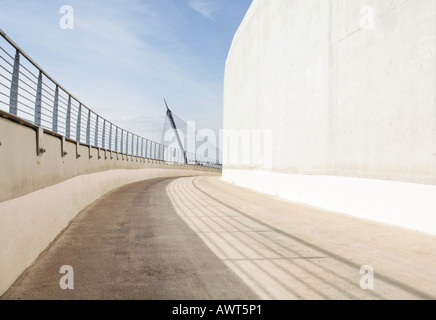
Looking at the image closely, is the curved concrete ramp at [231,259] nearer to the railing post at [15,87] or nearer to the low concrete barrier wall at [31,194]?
the low concrete barrier wall at [31,194]

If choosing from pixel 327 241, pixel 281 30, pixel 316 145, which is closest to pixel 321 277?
pixel 327 241

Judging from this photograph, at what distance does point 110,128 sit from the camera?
2002 cm

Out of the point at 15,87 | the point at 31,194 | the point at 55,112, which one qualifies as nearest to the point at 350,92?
the point at 55,112

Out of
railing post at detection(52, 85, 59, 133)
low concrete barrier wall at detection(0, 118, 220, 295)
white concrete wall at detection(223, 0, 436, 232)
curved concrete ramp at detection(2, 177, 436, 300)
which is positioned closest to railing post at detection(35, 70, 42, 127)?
low concrete barrier wall at detection(0, 118, 220, 295)

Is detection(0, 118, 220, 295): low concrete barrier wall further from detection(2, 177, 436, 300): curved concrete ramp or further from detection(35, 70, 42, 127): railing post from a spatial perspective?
detection(35, 70, 42, 127): railing post

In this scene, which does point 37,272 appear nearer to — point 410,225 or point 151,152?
point 410,225

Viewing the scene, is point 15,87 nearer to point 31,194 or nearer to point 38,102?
point 38,102

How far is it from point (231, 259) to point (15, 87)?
15.3 feet

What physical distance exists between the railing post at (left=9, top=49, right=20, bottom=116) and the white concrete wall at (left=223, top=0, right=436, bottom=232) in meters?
7.99

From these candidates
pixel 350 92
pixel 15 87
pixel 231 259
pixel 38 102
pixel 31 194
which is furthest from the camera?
pixel 350 92

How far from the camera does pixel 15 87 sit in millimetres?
6309

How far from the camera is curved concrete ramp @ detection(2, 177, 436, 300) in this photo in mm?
4242

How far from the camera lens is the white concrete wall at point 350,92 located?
8125mm

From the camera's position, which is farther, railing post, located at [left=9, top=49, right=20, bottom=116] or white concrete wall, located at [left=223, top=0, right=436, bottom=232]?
white concrete wall, located at [left=223, top=0, right=436, bottom=232]
